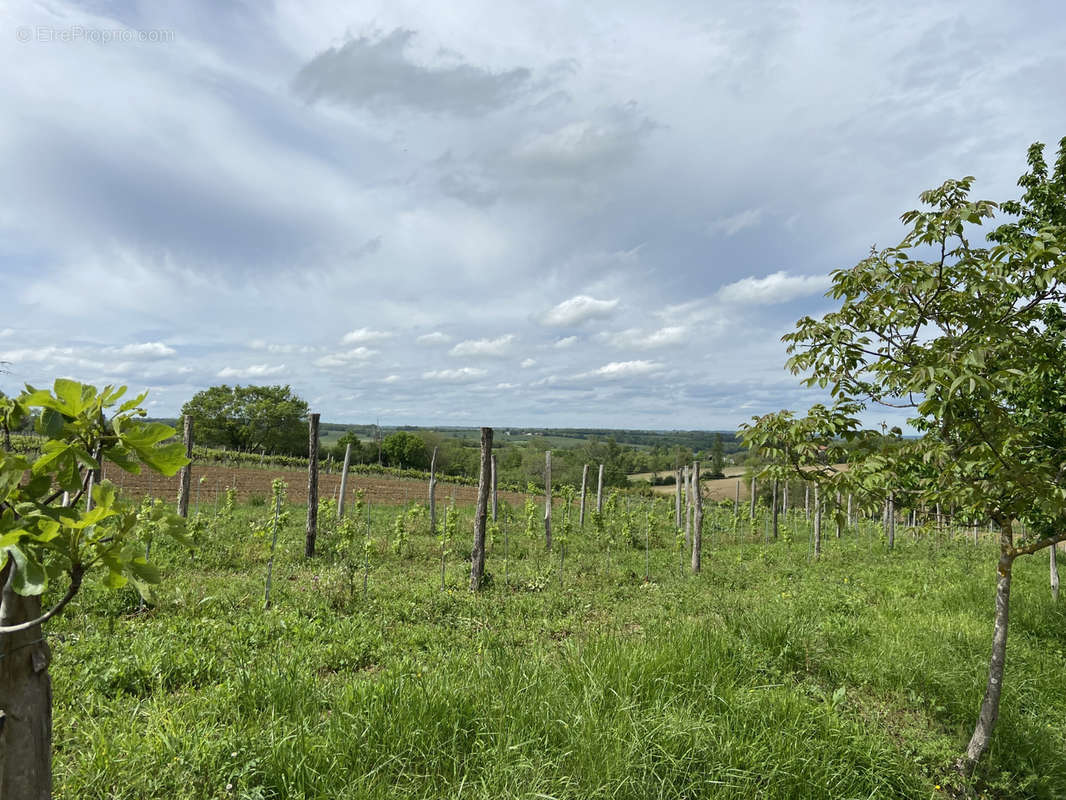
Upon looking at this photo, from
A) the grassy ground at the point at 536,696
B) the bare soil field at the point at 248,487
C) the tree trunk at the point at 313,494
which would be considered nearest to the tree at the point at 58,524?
the grassy ground at the point at 536,696

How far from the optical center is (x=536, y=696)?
3.64m

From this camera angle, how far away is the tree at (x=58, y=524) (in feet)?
4.01

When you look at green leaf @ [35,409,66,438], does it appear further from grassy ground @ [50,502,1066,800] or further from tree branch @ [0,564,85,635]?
grassy ground @ [50,502,1066,800]

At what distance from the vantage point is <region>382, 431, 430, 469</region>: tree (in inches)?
2221

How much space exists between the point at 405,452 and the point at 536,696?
2157 inches

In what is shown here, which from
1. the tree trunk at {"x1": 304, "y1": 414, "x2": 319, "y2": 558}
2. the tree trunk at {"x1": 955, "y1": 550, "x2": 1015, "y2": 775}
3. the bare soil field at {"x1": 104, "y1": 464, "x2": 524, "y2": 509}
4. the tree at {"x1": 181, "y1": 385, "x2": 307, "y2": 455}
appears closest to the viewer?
the tree trunk at {"x1": 955, "y1": 550, "x2": 1015, "y2": 775}

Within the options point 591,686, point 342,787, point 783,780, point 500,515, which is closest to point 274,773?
point 342,787

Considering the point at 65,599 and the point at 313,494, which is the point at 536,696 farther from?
the point at 313,494

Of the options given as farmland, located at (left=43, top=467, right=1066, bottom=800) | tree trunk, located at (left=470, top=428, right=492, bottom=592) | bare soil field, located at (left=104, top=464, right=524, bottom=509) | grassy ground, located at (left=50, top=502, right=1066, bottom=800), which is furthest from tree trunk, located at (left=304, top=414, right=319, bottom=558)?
bare soil field, located at (left=104, top=464, right=524, bottom=509)

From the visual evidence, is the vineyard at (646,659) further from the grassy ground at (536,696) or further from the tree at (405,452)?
the tree at (405,452)

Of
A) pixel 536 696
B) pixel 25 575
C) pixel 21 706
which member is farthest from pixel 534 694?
pixel 25 575

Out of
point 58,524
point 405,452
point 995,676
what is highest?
point 58,524

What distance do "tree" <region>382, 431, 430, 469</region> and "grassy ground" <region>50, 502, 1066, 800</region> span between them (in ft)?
159

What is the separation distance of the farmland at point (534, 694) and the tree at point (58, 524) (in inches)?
13.7
